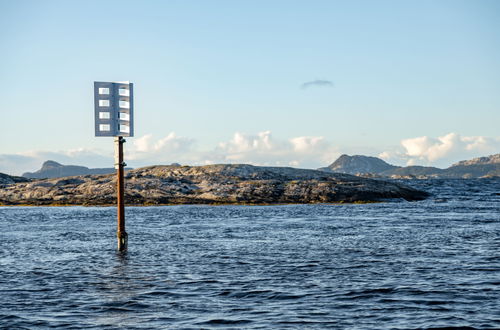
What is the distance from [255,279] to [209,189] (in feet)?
223

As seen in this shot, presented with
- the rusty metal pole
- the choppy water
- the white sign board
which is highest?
the white sign board

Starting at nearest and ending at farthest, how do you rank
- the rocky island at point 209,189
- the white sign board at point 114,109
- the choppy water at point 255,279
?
the choppy water at point 255,279
the white sign board at point 114,109
the rocky island at point 209,189

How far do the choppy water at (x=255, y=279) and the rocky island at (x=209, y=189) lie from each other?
4359cm

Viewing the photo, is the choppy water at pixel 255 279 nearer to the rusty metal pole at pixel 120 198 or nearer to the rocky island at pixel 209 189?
the rusty metal pole at pixel 120 198

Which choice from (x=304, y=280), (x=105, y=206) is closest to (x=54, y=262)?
(x=304, y=280)

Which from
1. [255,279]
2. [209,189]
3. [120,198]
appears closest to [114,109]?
[120,198]

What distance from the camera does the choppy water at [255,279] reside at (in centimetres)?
1670

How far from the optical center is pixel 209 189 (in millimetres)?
90438

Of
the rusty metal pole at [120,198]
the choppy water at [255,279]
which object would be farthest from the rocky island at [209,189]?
the rusty metal pole at [120,198]

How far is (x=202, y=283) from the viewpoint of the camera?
2205 centimetres

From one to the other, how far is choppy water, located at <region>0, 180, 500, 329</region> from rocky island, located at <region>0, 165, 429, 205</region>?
43591mm

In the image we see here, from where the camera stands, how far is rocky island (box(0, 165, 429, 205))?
86.6m

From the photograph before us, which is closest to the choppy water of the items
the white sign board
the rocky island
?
the white sign board

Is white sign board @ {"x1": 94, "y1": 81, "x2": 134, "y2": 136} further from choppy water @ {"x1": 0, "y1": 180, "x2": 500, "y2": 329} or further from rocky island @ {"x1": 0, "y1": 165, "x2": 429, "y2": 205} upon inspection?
rocky island @ {"x1": 0, "y1": 165, "x2": 429, "y2": 205}
